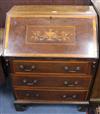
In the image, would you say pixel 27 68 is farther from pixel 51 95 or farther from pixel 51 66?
pixel 51 95

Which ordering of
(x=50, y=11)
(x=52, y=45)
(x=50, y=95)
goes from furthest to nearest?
(x=50, y=95) < (x=50, y=11) < (x=52, y=45)

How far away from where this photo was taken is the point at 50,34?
1.32 m

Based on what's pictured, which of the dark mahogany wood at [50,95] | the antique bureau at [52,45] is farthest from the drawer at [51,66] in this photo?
the dark mahogany wood at [50,95]

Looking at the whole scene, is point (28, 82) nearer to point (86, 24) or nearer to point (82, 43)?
point (82, 43)

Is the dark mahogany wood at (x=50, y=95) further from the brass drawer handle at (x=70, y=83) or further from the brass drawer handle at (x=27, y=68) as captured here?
the brass drawer handle at (x=27, y=68)

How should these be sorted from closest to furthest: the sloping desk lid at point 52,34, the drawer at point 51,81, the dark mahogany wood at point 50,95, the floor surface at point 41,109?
the sloping desk lid at point 52,34 < the drawer at point 51,81 < the dark mahogany wood at point 50,95 < the floor surface at point 41,109

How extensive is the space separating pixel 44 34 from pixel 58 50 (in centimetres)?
17

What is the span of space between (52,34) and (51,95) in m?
0.61

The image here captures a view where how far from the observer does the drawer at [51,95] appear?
5.11 feet

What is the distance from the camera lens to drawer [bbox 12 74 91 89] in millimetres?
1434

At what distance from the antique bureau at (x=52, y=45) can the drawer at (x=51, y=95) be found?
0.41ft

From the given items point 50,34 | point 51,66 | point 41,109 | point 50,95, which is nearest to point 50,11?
point 50,34

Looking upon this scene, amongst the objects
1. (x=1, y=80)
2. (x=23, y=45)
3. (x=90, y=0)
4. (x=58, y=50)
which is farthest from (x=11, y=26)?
(x=90, y=0)

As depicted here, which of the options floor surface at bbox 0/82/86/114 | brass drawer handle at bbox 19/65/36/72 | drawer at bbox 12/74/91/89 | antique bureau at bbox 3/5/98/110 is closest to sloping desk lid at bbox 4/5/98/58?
antique bureau at bbox 3/5/98/110
